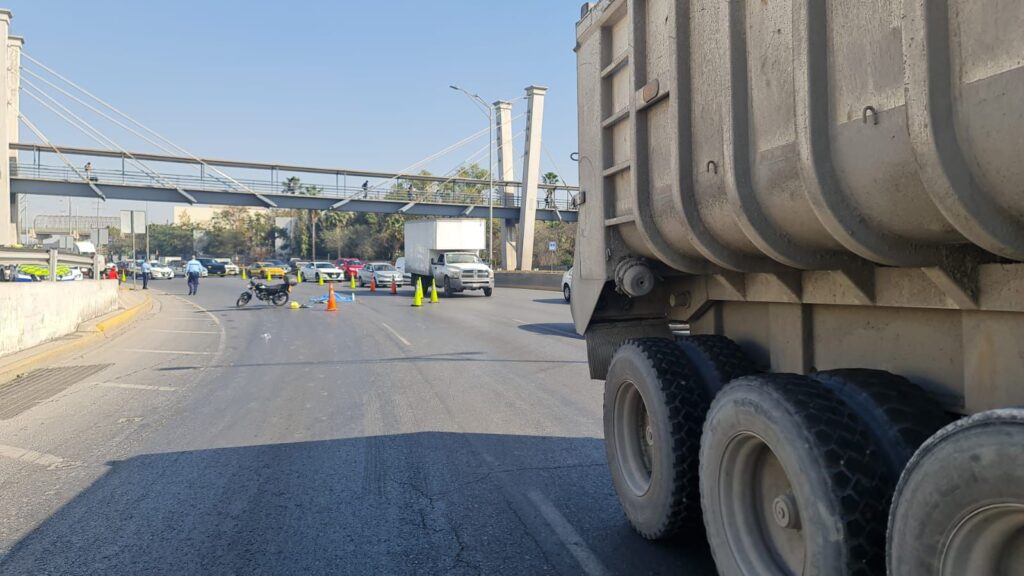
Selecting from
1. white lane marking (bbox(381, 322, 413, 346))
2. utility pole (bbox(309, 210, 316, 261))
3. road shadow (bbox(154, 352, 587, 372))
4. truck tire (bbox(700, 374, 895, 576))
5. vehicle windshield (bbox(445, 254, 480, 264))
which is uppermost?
utility pole (bbox(309, 210, 316, 261))

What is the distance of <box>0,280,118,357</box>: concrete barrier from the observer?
1264 cm

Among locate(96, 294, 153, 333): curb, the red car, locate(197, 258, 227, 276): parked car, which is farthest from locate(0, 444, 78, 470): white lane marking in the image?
locate(197, 258, 227, 276): parked car

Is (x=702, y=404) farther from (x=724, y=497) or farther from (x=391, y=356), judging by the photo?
(x=391, y=356)

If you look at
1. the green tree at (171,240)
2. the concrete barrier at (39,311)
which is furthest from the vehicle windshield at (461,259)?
the green tree at (171,240)

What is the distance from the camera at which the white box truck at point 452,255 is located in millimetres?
34094

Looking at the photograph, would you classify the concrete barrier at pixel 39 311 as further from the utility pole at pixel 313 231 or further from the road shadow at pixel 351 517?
the utility pole at pixel 313 231

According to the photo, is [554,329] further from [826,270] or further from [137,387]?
[826,270]

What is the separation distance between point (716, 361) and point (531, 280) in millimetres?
39571

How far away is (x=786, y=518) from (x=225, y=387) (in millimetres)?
9062

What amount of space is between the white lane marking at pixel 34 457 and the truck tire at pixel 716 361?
5219 mm

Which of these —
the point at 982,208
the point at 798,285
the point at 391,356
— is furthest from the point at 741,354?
the point at 391,356

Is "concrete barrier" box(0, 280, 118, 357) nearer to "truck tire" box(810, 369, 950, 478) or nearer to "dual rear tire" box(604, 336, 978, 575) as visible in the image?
"dual rear tire" box(604, 336, 978, 575)

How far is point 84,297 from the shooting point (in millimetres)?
18766

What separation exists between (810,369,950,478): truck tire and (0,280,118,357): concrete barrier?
1345cm
